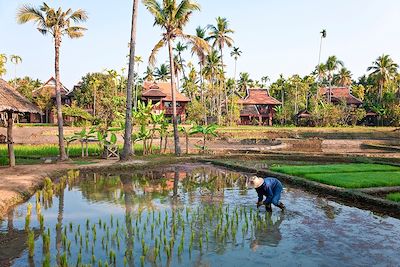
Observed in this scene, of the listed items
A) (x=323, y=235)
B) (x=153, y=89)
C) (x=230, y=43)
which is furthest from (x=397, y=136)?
(x=323, y=235)

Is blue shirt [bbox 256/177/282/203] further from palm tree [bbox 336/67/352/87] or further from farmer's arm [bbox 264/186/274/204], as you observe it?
palm tree [bbox 336/67/352/87]

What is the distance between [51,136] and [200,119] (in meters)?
25.5

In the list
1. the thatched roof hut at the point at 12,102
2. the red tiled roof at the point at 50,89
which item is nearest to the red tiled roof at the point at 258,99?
the red tiled roof at the point at 50,89

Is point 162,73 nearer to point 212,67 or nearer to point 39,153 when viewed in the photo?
point 212,67

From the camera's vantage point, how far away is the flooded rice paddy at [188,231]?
6.36 meters

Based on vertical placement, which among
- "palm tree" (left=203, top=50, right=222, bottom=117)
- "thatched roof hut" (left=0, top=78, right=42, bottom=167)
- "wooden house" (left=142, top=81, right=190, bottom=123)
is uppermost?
"palm tree" (left=203, top=50, right=222, bottom=117)

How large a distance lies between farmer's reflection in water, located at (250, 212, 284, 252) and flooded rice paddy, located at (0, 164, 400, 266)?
2cm

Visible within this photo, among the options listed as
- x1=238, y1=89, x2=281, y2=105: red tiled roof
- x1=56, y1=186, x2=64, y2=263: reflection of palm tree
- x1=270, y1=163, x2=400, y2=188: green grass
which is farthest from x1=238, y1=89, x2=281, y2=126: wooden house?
x1=56, y1=186, x2=64, y2=263: reflection of palm tree

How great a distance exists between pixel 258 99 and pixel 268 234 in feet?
185

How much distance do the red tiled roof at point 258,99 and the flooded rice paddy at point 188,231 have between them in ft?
165

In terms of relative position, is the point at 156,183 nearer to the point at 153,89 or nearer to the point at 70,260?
the point at 70,260

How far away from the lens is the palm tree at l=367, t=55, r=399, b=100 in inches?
2366

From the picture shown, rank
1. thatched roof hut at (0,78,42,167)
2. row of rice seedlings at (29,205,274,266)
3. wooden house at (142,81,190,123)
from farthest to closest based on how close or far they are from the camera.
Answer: wooden house at (142,81,190,123), thatched roof hut at (0,78,42,167), row of rice seedlings at (29,205,274,266)

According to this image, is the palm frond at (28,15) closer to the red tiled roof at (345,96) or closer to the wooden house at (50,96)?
the wooden house at (50,96)
